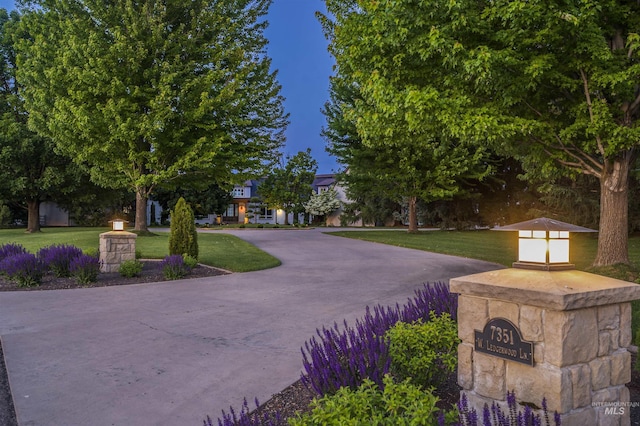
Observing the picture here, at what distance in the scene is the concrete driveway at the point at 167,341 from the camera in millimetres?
3273

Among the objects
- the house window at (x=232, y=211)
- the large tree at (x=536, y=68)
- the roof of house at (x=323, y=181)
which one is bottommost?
the house window at (x=232, y=211)

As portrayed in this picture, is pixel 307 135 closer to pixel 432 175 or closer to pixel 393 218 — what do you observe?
pixel 393 218

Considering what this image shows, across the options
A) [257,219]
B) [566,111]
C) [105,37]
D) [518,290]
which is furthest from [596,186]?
[257,219]

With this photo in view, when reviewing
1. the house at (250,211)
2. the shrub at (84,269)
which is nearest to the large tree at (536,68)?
the shrub at (84,269)

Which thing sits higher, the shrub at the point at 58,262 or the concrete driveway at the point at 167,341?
the shrub at the point at 58,262

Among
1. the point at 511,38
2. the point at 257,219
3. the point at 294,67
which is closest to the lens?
the point at 511,38

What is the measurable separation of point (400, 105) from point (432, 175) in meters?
15.5

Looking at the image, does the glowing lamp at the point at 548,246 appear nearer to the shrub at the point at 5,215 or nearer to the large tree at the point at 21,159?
the large tree at the point at 21,159

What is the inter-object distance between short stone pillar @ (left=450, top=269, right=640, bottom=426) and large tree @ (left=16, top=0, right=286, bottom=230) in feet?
53.5

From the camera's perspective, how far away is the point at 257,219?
52812 millimetres

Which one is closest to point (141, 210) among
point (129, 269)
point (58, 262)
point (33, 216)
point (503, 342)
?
point (33, 216)

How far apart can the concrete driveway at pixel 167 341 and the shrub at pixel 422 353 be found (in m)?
1.05

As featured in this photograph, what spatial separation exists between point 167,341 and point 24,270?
568cm

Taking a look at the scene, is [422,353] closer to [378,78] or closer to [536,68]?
[536,68]
